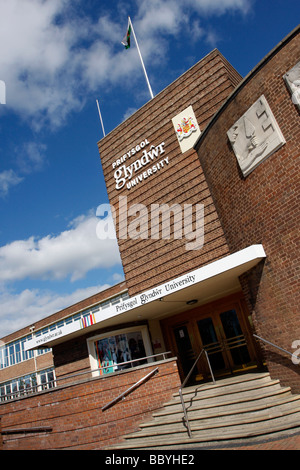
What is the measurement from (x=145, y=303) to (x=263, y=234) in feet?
13.0

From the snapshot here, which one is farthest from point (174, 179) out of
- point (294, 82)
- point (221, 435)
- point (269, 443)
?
point (269, 443)

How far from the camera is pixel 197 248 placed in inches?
442

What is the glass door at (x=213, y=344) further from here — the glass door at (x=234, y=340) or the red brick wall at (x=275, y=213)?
the red brick wall at (x=275, y=213)

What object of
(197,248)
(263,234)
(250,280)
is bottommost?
(250,280)

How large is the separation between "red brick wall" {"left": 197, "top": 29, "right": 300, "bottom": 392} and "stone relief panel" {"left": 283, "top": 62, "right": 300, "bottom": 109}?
132mm

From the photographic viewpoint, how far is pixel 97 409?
9.34 metres

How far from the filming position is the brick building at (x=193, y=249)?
8070 millimetres

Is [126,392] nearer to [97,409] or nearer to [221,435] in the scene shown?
[97,409]

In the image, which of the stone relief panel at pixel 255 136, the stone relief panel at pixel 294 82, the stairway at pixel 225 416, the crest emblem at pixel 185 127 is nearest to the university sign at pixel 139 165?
the crest emblem at pixel 185 127

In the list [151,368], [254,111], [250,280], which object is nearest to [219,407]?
[151,368]

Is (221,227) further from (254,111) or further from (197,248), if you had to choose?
(254,111)

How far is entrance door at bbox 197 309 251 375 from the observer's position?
11367mm

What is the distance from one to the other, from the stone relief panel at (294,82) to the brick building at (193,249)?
0.13 ft

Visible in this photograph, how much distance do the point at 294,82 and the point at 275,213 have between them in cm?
300
